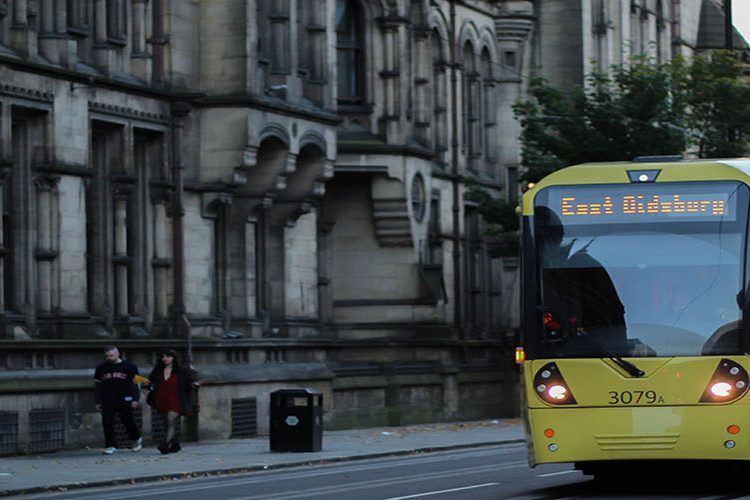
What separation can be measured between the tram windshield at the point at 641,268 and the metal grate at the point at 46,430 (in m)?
12.8

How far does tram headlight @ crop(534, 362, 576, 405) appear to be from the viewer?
22.8 metres

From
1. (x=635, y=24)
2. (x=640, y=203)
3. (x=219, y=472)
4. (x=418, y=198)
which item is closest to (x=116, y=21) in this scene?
(x=219, y=472)

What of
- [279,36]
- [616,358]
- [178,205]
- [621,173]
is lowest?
[616,358]

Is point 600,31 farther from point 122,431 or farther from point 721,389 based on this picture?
point 721,389

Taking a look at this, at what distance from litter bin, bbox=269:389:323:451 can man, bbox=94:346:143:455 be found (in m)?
2.38

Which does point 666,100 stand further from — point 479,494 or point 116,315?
point 479,494

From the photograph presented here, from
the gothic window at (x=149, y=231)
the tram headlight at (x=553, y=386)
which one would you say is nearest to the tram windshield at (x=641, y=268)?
the tram headlight at (x=553, y=386)

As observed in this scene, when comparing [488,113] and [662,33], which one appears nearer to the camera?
[488,113]

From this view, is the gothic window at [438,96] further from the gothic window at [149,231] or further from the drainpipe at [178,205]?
the gothic window at [149,231]

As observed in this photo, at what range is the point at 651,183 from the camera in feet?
76.1

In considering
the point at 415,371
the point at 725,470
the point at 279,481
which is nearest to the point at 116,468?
the point at 279,481

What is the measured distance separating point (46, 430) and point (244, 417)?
7315 millimetres

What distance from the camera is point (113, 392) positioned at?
34.1 m

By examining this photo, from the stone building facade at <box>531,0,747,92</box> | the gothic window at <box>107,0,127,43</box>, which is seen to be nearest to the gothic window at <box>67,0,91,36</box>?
the gothic window at <box>107,0,127,43</box>
